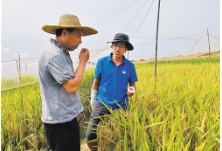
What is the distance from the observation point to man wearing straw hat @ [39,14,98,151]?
0.95 metres

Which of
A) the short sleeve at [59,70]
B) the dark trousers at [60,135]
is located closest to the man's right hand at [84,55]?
the short sleeve at [59,70]

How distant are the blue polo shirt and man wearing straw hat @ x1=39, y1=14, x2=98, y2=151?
52cm

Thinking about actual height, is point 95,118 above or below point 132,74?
below

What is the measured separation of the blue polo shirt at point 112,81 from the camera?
1.63 metres

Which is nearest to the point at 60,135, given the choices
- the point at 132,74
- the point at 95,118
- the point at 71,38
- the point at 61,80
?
the point at 61,80

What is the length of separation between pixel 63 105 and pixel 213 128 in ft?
3.52

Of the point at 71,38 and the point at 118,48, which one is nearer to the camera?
the point at 71,38

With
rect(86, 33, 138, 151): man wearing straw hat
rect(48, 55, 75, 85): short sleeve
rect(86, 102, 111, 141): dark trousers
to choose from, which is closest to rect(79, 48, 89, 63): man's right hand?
rect(48, 55, 75, 85): short sleeve

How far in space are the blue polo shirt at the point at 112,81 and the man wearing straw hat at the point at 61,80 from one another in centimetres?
52

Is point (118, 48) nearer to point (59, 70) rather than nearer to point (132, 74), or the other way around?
point (132, 74)

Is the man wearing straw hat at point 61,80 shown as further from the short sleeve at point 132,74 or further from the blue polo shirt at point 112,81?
the short sleeve at point 132,74

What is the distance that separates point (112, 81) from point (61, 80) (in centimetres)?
78

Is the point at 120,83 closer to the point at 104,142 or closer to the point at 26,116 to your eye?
the point at 104,142

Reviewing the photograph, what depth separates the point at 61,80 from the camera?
935 millimetres
